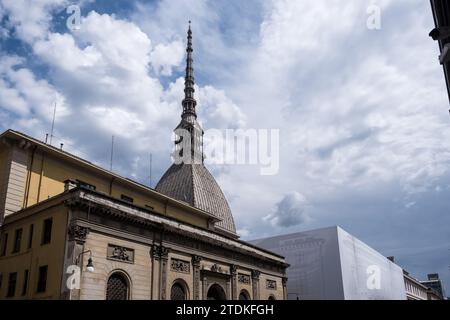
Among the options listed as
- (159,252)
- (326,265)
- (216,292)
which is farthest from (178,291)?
(326,265)

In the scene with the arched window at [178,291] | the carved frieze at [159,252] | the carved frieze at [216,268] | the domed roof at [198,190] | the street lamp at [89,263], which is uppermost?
the domed roof at [198,190]

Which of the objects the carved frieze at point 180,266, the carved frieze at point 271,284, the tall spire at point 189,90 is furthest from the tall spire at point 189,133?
the carved frieze at point 180,266

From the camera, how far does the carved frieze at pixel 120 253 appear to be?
28.0 m

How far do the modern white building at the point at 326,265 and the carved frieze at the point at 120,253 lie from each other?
46.2m

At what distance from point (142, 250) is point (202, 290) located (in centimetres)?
727

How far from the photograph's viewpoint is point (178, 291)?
3294cm

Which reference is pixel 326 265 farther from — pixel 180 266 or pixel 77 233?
pixel 77 233

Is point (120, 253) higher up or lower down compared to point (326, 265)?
lower down

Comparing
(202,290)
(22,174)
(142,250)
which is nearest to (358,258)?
(202,290)

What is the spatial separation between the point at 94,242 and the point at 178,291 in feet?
29.2

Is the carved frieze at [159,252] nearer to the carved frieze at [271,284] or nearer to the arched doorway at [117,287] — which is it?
the arched doorway at [117,287]
